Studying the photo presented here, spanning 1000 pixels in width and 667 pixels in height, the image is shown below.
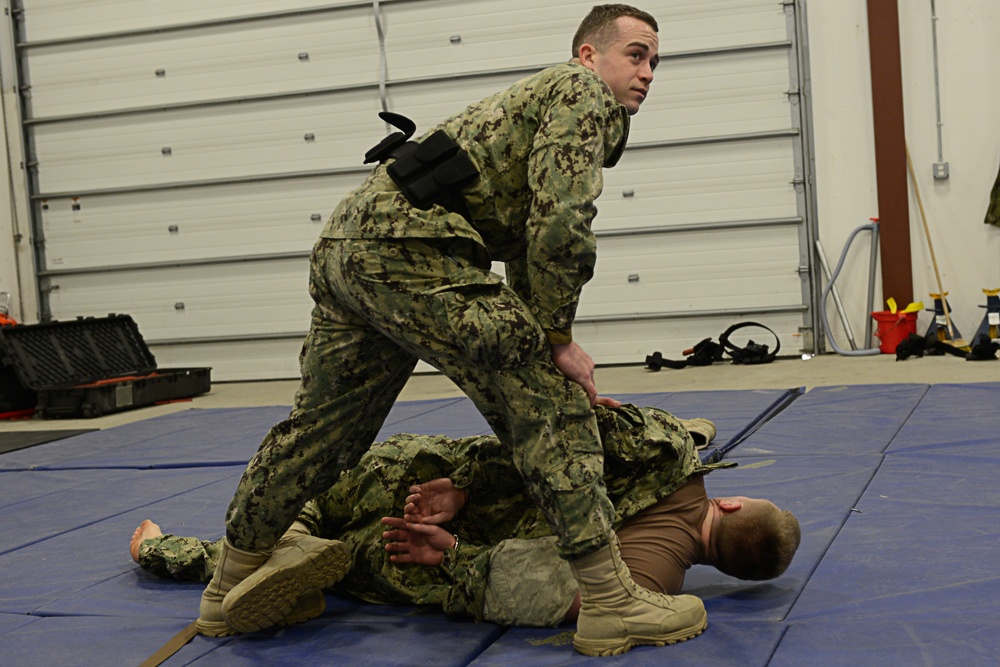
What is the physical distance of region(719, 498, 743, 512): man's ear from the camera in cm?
286

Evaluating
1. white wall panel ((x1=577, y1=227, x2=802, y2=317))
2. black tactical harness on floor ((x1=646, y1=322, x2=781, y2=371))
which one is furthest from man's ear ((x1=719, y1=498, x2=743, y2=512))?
white wall panel ((x1=577, y1=227, x2=802, y2=317))

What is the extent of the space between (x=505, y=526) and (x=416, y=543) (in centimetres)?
26

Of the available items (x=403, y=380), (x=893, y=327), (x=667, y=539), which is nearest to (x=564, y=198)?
(x=403, y=380)

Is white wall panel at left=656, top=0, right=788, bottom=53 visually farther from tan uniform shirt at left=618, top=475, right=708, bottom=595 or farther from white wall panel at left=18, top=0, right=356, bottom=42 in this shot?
tan uniform shirt at left=618, top=475, right=708, bottom=595

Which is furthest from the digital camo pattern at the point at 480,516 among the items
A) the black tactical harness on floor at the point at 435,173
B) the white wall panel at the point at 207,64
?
the white wall panel at the point at 207,64

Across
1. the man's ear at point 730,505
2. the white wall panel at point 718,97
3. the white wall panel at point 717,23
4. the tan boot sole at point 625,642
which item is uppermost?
the white wall panel at point 717,23

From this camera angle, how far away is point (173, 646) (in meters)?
2.73

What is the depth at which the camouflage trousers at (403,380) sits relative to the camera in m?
2.48

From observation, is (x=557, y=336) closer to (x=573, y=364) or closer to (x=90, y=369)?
(x=573, y=364)

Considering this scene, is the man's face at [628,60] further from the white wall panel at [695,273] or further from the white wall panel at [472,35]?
the white wall panel at [472,35]

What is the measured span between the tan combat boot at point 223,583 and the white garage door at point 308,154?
7.63 m

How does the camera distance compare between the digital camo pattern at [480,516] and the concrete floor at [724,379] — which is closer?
the digital camo pattern at [480,516]

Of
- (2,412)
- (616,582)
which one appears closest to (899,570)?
(616,582)

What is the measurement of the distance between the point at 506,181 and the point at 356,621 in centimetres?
126
